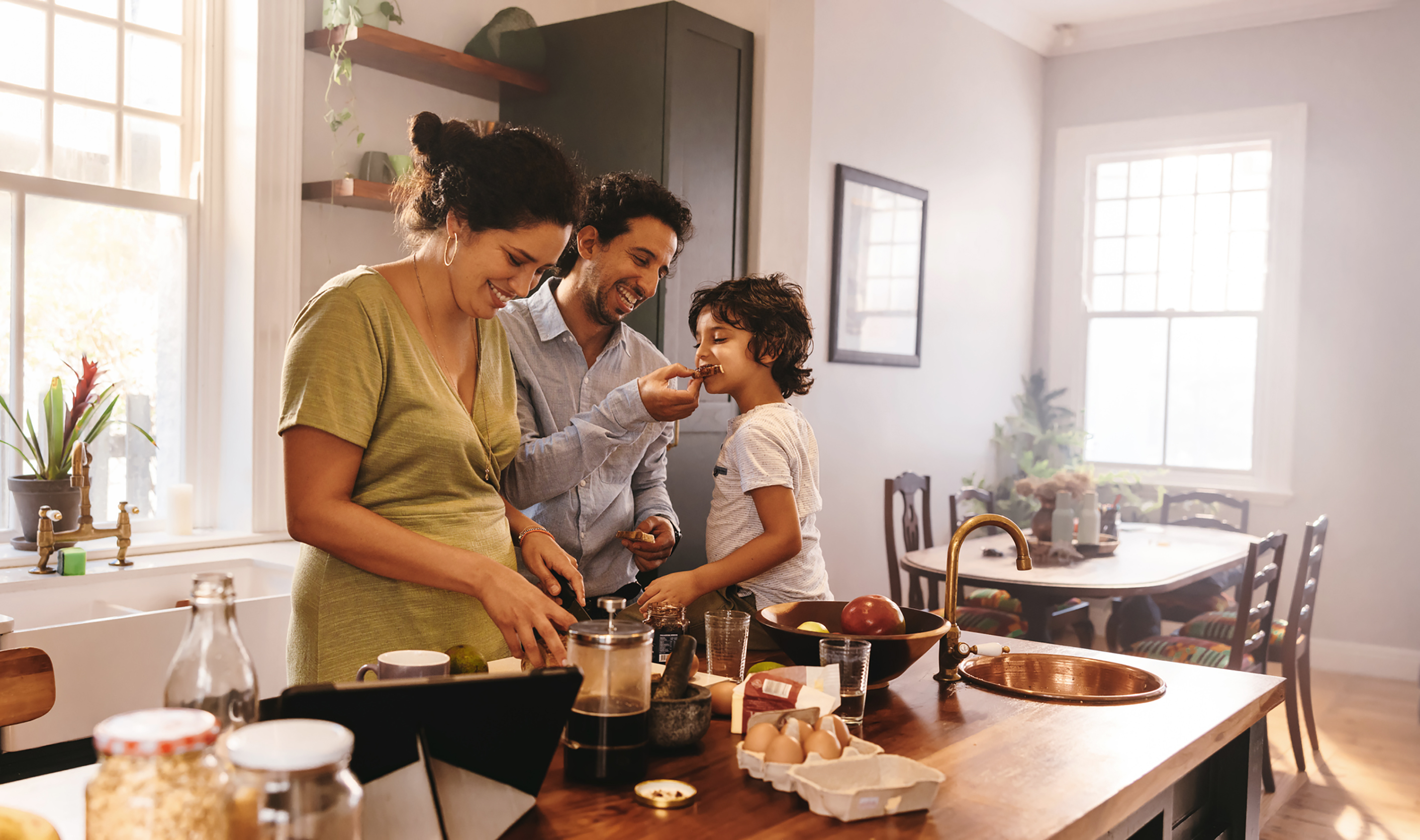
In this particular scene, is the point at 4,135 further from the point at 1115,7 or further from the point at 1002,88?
the point at 1115,7

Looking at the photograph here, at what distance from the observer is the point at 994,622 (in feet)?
14.1

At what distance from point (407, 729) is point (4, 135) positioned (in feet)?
8.53

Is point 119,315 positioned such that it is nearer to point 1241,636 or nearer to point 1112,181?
point 1241,636

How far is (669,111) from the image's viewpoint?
10.9 feet

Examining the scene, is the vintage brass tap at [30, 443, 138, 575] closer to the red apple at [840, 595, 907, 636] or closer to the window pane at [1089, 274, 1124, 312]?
the red apple at [840, 595, 907, 636]

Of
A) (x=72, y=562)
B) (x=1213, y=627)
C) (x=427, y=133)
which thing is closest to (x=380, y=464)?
(x=427, y=133)

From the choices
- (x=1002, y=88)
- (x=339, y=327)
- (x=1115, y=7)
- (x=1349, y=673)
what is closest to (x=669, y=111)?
(x=339, y=327)

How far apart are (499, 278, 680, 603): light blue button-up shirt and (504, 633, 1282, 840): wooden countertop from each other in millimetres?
683

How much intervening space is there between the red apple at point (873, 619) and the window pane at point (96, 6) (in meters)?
2.71

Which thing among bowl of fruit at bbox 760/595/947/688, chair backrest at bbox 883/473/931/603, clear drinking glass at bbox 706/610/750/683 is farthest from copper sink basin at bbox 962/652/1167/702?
chair backrest at bbox 883/473/931/603

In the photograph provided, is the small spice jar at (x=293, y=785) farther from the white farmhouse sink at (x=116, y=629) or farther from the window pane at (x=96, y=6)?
the window pane at (x=96, y=6)

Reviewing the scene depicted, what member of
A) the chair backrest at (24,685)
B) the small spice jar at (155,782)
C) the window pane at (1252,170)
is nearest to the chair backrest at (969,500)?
the window pane at (1252,170)

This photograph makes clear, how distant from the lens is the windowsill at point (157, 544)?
272cm

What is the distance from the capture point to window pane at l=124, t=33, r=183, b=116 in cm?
301
